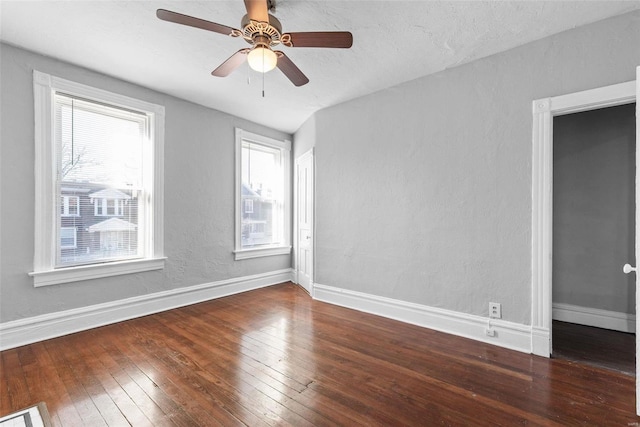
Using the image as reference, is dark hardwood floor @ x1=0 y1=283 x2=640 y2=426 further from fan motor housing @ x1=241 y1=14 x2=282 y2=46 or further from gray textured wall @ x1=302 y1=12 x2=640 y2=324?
fan motor housing @ x1=241 y1=14 x2=282 y2=46

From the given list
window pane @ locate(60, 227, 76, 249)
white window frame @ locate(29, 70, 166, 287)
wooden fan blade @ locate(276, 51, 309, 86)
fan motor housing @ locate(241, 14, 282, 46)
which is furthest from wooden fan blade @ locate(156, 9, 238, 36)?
window pane @ locate(60, 227, 76, 249)

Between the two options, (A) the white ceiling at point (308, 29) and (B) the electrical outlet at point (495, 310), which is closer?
(A) the white ceiling at point (308, 29)

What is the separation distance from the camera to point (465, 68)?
2979 millimetres

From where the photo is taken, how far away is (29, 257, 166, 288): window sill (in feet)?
9.38

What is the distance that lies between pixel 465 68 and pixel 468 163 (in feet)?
3.10

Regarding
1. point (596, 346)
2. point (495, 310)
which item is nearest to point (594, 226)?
point (596, 346)

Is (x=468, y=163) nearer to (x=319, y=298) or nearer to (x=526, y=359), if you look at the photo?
(x=526, y=359)

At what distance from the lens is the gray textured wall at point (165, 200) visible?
8.89 feet

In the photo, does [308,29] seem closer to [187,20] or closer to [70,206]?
[187,20]

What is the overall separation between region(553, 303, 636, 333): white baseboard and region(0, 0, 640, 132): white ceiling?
280 cm

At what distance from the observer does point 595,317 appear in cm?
319

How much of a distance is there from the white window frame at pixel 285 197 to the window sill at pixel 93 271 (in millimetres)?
1166

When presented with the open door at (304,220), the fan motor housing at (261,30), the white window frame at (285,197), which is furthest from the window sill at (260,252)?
the fan motor housing at (261,30)

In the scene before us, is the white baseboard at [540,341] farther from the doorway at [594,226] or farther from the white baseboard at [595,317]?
the white baseboard at [595,317]
